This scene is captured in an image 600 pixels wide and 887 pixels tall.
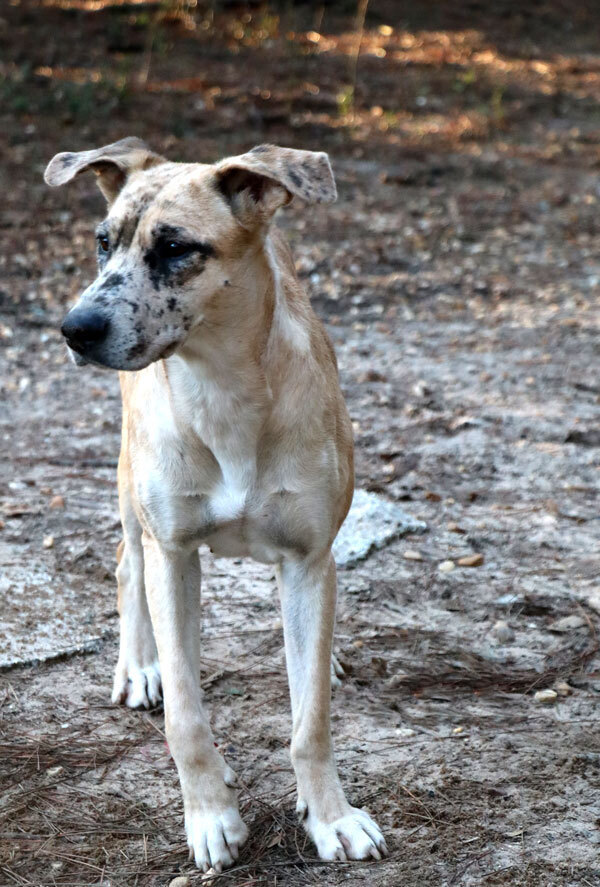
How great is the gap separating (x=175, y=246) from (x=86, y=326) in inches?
12.6

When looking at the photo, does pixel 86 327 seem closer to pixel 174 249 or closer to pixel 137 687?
pixel 174 249

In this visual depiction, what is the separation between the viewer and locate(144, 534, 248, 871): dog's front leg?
2951 millimetres

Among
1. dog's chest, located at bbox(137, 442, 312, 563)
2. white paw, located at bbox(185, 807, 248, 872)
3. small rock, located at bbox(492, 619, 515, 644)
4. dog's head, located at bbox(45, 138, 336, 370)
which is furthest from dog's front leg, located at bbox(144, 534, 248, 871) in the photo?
small rock, located at bbox(492, 619, 515, 644)

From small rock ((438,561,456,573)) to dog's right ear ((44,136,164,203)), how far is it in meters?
2.09

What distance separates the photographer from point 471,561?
4594 mm

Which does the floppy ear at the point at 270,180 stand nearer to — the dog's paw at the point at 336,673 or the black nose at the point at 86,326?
the black nose at the point at 86,326

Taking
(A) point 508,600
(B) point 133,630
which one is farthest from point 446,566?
(B) point 133,630

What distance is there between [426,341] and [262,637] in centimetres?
349

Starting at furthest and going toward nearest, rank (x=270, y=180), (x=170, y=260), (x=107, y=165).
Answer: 1. (x=107, y=165)
2. (x=270, y=180)
3. (x=170, y=260)

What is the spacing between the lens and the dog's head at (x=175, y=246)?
2.76 m

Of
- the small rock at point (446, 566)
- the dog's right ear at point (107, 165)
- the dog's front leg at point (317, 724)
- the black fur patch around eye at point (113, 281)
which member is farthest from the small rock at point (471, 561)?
the black fur patch around eye at point (113, 281)

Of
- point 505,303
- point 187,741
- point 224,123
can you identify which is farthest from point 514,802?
point 224,123

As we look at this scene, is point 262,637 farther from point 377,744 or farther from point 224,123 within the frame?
point 224,123

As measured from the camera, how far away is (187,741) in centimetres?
300
